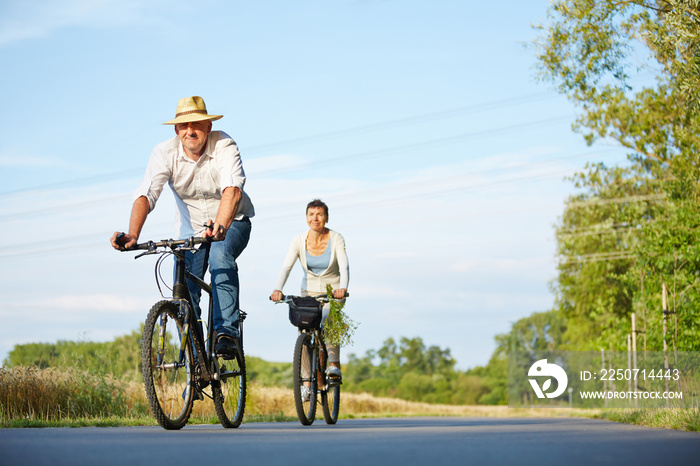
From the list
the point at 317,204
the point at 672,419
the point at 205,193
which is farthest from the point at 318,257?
the point at 672,419

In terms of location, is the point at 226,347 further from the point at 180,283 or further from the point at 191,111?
the point at 191,111

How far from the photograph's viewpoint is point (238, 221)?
7.06 m

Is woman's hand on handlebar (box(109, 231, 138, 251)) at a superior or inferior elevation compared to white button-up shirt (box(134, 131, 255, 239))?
inferior

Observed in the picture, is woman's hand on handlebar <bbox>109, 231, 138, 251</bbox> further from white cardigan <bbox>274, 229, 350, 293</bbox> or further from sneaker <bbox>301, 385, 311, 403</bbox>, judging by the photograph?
white cardigan <bbox>274, 229, 350, 293</bbox>

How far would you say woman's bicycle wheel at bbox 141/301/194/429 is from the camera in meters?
5.95

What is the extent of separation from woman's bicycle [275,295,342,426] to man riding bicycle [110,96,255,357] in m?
1.24

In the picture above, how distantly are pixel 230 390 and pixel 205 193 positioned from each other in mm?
1733

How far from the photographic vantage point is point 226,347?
677 centimetres

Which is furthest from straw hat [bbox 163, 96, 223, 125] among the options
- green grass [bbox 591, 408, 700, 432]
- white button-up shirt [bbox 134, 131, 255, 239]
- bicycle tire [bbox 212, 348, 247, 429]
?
green grass [bbox 591, 408, 700, 432]

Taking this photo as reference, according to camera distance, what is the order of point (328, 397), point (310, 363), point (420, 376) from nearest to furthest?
point (310, 363) < point (328, 397) < point (420, 376)

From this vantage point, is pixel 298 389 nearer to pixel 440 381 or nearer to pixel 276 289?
pixel 276 289

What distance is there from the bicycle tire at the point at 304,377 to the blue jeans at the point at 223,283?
1.21m

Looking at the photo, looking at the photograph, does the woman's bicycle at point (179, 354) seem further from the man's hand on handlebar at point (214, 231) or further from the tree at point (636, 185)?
the tree at point (636, 185)

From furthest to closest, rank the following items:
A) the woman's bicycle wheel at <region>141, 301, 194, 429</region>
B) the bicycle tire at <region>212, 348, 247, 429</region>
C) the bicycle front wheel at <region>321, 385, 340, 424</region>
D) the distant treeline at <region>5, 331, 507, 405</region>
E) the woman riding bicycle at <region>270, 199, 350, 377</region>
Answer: the distant treeline at <region>5, 331, 507, 405</region>
the woman riding bicycle at <region>270, 199, 350, 377</region>
the bicycle front wheel at <region>321, 385, 340, 424</region>
the bicycle tire at <region>212, 348, 247, 429</region>
the woman's bicycle wheel at <region>141, 301, 194, 429</region>
